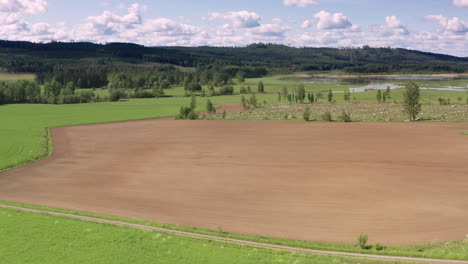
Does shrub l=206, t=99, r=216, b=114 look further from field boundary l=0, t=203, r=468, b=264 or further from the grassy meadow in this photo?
field boundary l=0, t=203, r=468, b=264

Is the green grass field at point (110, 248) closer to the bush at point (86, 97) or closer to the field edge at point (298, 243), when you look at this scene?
the field edge at point (298, 243)

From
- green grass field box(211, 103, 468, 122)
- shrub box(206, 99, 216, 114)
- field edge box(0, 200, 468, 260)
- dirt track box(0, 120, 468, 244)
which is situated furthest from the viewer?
shrub box(206, 99, 216, 114)

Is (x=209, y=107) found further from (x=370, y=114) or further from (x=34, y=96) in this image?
(x=34, y=96)

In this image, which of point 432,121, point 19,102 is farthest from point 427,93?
point 19,102

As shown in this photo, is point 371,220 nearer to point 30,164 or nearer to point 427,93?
point 30,164

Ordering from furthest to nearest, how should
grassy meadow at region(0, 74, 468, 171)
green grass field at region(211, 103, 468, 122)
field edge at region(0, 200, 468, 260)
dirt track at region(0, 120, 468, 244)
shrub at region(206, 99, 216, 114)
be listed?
shrub at region(206, 99, 216, 114) < green grass field at region(211, 103, 468, 122) < grassy meadow at region(0, 74, 468, 171) < dirt track at region(0, 120, 468, 244) < field edge at region(0, 200, 468, 260)

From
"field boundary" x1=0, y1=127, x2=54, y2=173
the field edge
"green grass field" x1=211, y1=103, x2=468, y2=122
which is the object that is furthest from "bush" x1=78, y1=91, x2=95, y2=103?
the field edge

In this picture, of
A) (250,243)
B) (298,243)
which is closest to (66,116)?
(250,243)
